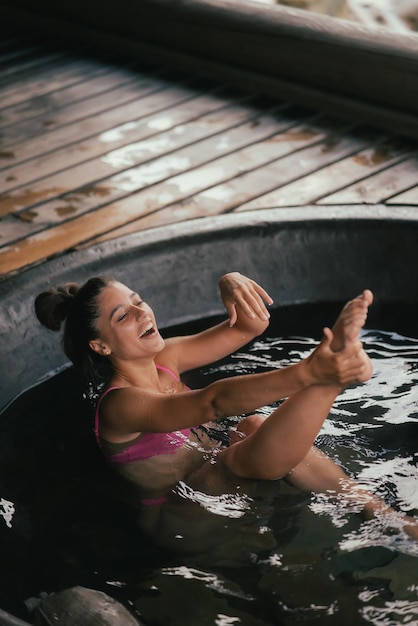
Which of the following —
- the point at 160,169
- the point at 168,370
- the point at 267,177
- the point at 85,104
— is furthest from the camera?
the point at 85,104

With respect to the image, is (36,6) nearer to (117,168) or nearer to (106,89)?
(106,89)

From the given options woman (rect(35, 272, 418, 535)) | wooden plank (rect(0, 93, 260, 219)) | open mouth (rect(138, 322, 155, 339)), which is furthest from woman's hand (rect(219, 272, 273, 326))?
wooden plank (rect(0, 93, 260, 219))

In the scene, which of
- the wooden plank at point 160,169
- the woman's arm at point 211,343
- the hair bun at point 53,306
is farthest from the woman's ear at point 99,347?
the wooden plank at point 160,169

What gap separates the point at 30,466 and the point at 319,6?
3269mm

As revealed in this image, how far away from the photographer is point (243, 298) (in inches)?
91.4

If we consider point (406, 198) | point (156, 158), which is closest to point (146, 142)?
point (156, 158)

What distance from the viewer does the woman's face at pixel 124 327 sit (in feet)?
7.29

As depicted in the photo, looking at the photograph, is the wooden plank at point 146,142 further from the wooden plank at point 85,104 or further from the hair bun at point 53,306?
the hair bun at point 53,306

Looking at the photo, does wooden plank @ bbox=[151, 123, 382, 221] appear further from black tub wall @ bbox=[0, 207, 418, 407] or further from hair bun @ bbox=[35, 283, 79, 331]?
hair bun @ bbox=[35, 283, 79, 331]

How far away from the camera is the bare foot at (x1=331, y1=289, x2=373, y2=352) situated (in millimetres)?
1894

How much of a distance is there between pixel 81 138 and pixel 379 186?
1132 millimetres

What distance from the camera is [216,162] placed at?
3371 millimetres

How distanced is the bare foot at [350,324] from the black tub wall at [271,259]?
2.98 ft

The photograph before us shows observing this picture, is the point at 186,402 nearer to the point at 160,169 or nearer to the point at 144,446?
the point at 144,446
